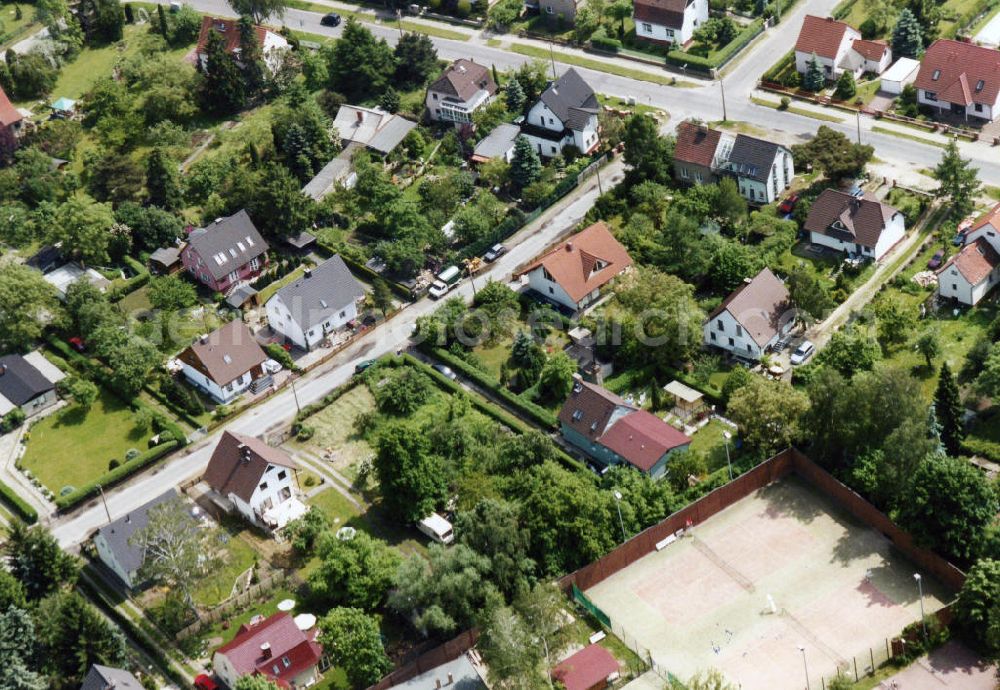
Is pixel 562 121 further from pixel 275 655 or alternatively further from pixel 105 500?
pixel 275 655

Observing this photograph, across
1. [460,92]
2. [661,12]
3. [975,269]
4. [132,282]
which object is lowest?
[132,282]

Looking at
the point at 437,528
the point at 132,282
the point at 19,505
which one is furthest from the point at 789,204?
the point at 19,505

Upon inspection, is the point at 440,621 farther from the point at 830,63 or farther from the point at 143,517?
the point at 830,63

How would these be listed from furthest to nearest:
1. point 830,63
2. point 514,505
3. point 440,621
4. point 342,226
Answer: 1. point 830,63
2. point 342,226
3. point 514,505
4. point 440,621

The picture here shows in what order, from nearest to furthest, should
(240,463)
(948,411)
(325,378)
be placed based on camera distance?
(948,411)
(240,463)
(325,378)

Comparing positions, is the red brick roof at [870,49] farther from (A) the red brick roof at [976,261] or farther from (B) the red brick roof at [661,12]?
(A) the red brick roof at [976,261]

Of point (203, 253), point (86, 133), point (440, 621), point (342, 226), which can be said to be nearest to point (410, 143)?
point (342, 226)

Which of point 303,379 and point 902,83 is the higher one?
point 902,83

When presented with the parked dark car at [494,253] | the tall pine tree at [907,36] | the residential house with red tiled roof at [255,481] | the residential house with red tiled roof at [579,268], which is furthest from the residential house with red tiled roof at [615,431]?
the tall pine tree at [907,36]
